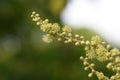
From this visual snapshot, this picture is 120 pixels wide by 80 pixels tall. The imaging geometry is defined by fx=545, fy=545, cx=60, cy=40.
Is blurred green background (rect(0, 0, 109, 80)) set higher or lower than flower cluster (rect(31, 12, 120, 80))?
higher

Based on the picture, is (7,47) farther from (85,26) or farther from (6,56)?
(85,26)

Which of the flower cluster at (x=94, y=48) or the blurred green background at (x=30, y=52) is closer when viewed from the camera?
the flower cluster at (x=94, y=48)

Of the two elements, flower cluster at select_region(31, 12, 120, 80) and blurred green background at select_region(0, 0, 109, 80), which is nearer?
flower cluster at select_region(31, 12, 120, 80)

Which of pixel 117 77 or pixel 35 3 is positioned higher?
pixel 35 3

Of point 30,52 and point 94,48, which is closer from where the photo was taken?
point 94,48

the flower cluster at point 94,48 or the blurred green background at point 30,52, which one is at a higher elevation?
the blurred green background at point 30,52

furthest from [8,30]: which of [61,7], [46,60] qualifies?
[61,7]

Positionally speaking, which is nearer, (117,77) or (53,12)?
(117,77)

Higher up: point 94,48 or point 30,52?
point 30,52
